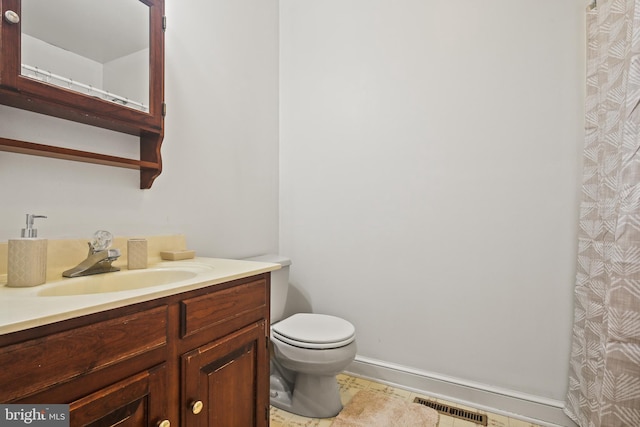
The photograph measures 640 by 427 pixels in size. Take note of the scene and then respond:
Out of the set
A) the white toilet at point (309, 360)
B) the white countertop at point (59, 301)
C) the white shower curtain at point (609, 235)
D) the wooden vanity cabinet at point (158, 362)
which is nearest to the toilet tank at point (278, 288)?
the white toilet at point (309, 360)

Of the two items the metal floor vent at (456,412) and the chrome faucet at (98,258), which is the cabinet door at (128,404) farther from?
the metal floor vent at (456,412)

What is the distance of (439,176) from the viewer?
1802mm

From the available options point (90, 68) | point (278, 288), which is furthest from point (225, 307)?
point (90, 68)

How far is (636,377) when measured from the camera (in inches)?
41.6

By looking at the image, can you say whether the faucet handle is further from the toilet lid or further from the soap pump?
the toilet lid

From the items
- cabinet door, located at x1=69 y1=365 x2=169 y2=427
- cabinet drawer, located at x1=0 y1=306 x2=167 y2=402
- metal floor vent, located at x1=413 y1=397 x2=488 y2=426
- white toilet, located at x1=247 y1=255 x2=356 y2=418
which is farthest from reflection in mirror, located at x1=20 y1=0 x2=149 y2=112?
metal floor vent, located at x1=413 y1=397 x2=488 y2=426

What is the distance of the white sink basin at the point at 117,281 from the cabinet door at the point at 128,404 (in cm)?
33

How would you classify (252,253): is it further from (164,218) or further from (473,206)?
(473,206)

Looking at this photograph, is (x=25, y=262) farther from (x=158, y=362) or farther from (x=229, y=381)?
(x=229, y=381)

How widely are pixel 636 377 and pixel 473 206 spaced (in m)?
0.90

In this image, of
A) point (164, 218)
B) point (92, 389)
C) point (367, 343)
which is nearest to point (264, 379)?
point (92, 389)

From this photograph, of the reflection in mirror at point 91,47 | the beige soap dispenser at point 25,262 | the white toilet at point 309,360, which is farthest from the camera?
the white toilet at point 309,360

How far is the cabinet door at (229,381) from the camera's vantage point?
91 cm

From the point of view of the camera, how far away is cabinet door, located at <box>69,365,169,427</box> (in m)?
0.68
